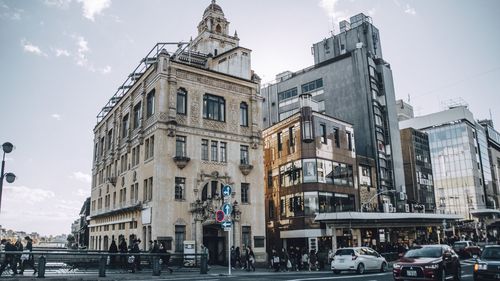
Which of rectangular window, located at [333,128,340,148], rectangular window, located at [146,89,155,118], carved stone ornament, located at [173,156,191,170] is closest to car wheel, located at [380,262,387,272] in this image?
carved stone ornament, located at [173,156,191,170]

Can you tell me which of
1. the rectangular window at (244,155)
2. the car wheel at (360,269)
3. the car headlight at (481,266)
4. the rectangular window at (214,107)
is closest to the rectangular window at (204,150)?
the rectangular window at (214,107)

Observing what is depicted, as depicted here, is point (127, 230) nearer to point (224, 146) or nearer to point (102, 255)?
point (224, 146)

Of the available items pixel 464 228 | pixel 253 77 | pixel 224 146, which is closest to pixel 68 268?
pixel 224 146

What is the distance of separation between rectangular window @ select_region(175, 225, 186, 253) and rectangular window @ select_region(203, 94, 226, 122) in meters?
9.48

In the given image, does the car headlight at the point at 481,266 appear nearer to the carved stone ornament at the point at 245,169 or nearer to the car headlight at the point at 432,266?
the car headlight at the point at 432,266

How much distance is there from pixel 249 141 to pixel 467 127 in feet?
233

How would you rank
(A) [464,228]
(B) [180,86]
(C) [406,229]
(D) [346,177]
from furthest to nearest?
(A) [464,228] → (C) [406,229] → (D) [346,177] → (B) [180,86]

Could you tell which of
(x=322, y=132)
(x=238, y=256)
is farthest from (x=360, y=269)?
(x=322, y=132)

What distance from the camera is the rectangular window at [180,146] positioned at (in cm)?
3200

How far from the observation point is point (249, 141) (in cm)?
3641

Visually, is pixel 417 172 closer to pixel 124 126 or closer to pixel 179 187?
pixel 179 187

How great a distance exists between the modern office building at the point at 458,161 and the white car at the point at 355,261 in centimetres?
7175

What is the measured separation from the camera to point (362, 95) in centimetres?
5391

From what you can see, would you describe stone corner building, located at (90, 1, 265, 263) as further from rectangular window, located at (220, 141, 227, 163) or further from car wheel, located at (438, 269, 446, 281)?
car wheel, located at (438, 269, 446, 281)
